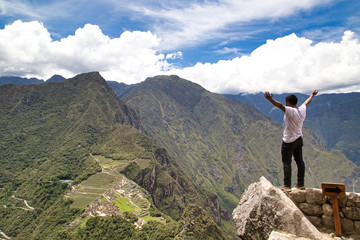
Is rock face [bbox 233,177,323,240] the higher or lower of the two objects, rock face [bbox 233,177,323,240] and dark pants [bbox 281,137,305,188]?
the lower

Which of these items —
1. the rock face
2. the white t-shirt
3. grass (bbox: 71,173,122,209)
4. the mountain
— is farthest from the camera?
grass (bbox: 71,173,122,209)

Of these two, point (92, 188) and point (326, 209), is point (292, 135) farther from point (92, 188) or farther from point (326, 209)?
point (92, 188)

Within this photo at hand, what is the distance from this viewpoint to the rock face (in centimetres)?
842

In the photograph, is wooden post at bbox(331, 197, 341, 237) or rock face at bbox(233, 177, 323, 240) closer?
rock face at bbox(233, 177, 323, 240)

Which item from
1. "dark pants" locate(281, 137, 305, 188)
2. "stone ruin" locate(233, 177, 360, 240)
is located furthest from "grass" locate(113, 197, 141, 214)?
"dark pants" locate(281, 137, 305, 188)

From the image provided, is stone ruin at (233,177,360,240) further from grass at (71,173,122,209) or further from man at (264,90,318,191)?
grass at (71,173,122,209)

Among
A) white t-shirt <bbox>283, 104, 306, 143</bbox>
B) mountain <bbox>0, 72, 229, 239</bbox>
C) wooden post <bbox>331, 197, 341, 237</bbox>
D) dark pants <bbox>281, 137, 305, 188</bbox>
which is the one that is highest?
white t-shirt <bbox>283, 104, 306, 143</bbox>

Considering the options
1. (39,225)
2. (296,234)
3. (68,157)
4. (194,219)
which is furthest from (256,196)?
(68,157)

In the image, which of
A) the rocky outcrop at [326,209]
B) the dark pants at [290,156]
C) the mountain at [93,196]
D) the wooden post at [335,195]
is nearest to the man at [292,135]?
the dark pants at [290,156]

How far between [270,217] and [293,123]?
4.04 m

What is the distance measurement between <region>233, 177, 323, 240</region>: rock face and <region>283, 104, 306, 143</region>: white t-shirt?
2335 millimetres

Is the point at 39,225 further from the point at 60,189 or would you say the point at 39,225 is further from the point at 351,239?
the point at 351,239

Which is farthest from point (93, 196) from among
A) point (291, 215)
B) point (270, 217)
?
point (291, 215)

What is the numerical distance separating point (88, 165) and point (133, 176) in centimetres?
3746
